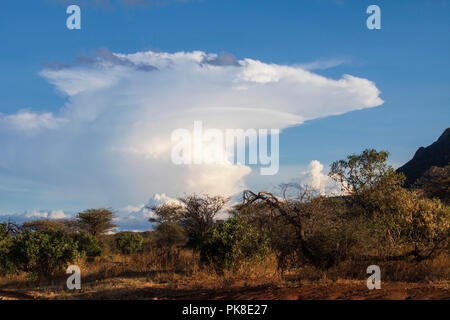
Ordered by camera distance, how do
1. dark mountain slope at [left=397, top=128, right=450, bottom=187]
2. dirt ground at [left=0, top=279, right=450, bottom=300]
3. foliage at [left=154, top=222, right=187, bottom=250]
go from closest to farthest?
dirt ground at [left=0, top=279, right=450, bottom=300]
foliage at [left=154, top=222, right=187, bottom=250]
dark mountain slope at [left=397, top=128, right=450, bottom=187]

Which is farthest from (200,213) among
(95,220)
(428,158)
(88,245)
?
(428,158)

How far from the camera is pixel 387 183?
20.3 m

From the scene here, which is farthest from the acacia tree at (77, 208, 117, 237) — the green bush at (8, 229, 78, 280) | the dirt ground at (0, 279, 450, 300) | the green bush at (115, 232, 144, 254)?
the dirt ground at (0, 279, 450, 300)

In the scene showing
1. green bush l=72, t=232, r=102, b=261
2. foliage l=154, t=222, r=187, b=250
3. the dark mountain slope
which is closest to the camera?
green bush l=72, t=232, r=102, b=261

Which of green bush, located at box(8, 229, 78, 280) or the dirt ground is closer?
the dirt ground

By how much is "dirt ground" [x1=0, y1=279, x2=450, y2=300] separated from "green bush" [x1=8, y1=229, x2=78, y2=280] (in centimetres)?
454

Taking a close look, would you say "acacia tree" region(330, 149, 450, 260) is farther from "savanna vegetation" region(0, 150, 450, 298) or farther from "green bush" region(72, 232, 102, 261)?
"green bush" region(72, 232, 102, 261)

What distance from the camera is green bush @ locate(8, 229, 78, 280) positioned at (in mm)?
16594

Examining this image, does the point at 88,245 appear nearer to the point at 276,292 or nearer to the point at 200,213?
the point at 200,213

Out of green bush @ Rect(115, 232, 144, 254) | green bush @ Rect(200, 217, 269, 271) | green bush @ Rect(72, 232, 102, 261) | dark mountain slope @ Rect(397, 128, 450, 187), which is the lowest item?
green bush @ Rect(115, 232, 144, 254)

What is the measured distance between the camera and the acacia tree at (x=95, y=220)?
37.6 metres

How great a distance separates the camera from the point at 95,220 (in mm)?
37719
